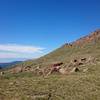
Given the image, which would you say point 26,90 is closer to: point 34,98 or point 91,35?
point 34,98

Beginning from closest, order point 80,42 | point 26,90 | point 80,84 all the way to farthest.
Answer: point 26,90 → point 80,84 → point 80,42

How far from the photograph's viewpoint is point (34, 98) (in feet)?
72.0

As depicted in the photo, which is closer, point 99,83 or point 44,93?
point 44,93

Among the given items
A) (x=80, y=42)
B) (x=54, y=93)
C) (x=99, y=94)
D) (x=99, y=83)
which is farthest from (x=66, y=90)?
(x=80, y=42)

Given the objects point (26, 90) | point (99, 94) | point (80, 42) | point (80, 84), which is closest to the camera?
point (99, 94)

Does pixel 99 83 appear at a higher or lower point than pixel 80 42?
lower

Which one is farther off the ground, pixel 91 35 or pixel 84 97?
Result: pixel 91 35

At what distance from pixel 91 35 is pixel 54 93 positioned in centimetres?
17462

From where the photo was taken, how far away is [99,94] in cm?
2369

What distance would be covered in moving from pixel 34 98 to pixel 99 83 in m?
10.7

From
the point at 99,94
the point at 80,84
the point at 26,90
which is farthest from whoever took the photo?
the point at 80,84

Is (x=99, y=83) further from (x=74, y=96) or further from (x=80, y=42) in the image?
(x=80, y=42)

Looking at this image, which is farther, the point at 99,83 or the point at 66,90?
the point at 99,83

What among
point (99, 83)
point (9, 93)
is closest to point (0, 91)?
point (9, 93)
